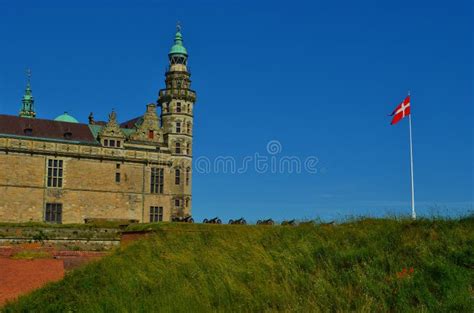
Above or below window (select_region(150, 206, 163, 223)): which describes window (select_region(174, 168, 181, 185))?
above

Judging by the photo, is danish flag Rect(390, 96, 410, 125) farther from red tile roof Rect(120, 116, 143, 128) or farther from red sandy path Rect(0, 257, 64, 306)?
red tile roof Rect(120, 116, 143, 128)

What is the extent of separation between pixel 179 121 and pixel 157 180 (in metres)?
6.87

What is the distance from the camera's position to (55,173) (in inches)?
2146

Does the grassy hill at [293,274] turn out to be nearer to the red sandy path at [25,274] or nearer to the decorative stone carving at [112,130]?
the red sandy path at [25,274]

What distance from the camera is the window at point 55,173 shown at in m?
54.2

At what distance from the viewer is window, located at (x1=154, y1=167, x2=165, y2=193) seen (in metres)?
59.0

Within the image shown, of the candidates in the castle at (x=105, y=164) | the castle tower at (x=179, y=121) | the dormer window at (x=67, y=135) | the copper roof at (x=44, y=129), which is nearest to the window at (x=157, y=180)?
the castle at (x=105, y=164)

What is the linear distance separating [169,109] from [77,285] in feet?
149

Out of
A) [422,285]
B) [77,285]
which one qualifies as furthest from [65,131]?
[422,285]

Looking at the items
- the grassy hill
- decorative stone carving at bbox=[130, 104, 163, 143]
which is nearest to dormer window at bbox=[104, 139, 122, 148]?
decorative stone carving at bbox=[130, 104, 163, 143]

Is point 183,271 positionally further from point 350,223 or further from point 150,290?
point 350,223

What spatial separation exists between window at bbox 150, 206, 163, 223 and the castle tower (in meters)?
1.70

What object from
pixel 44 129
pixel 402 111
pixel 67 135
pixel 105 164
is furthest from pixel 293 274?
pixel 44 129

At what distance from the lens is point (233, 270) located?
14523mm
